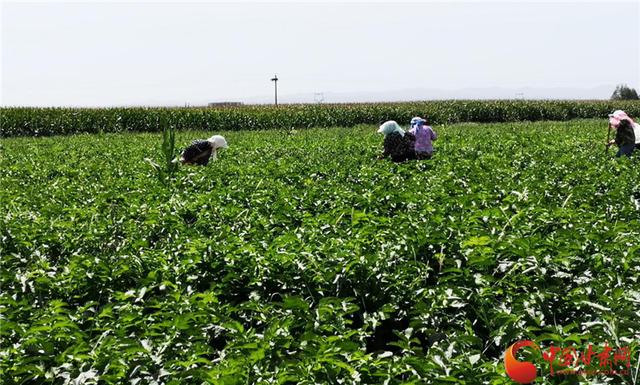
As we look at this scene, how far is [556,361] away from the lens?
2.53 meters

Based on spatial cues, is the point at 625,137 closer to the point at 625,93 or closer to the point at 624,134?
the point at 624,134

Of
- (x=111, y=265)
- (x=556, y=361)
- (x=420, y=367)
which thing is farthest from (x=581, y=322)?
(x=111, y=265)

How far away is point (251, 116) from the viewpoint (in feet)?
119

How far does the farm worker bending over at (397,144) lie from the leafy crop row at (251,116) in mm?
17802

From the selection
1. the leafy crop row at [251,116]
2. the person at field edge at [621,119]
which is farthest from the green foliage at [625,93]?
the person at field edge at [621,119]

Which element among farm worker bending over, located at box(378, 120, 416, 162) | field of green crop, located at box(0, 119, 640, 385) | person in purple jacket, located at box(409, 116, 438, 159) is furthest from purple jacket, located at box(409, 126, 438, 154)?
field of green crop, located at box(0, 119, 640, 385)

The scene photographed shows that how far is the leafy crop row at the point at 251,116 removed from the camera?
103 feet

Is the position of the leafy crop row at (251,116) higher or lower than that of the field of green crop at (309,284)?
higher

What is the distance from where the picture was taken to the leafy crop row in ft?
103

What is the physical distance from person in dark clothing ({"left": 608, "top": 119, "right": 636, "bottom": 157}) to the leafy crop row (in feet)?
69.1

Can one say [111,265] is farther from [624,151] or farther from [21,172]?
[624,151]

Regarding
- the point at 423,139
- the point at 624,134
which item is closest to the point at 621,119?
the point at 624,134

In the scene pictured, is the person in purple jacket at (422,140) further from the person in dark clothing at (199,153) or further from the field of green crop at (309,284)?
the field of green crop at (309,284)

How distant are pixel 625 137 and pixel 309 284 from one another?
978 centimetres
